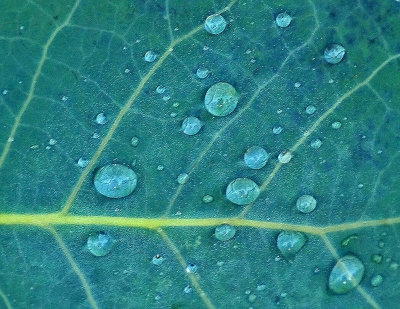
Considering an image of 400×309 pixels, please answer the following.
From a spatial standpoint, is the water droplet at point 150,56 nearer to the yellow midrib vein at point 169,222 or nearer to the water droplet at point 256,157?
the water droplet at point 256,157

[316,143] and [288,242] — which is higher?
[316,143]

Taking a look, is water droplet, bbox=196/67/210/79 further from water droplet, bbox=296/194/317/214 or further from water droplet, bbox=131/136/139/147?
water droplet, bbox=296/194/317/214

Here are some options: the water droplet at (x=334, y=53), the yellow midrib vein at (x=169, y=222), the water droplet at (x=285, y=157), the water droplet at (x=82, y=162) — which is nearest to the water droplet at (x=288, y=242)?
the yellow midrib vein at (x=169, y=222)

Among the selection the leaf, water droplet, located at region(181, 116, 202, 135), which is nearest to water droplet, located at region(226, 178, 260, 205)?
the leaf

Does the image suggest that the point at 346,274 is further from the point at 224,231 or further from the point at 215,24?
the point at 215,24

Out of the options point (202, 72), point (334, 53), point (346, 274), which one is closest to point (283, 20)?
point (334, 53)

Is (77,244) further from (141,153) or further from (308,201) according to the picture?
(308,201)

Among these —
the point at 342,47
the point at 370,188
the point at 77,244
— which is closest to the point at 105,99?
the point at 77,244
